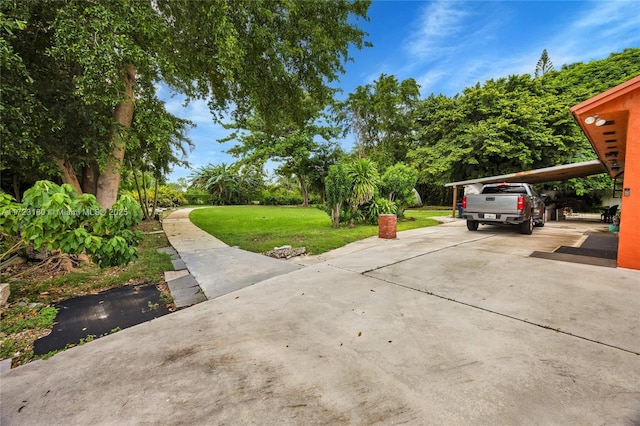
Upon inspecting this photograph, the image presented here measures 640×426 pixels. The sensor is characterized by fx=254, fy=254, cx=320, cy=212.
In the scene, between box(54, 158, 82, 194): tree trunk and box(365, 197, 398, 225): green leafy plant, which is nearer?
box(54, 158, 82, 194): tree trunk

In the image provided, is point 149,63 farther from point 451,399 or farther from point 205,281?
point 451,399

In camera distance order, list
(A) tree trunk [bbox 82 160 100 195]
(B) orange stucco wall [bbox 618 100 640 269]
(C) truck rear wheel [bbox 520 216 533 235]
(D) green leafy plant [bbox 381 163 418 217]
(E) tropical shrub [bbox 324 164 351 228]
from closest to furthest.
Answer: (B) orange stucco wall [bbox 618 100 640 269] → (A) tree trunk [bbox 82 160 100 195] → (C) truck rear wheel [bbox 520 216 533 235] → (E) tropical shrub [bbox 324 164 351 228] → (D) green leafy plant [bbox 381 163 418 217]

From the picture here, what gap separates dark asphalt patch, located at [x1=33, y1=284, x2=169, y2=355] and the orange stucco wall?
7206mm

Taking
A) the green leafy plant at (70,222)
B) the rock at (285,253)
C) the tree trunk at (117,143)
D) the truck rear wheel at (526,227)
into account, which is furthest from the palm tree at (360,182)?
the green leafy plant at (70,222)

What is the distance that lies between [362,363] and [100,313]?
3.25 meters

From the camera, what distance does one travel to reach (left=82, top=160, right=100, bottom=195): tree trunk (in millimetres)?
6496

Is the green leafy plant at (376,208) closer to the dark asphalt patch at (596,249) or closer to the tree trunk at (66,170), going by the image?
the dark asphalt patch at (596,249)

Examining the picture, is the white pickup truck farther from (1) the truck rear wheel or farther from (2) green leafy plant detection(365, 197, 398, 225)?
(2) green leafy plant detection(365, 197, 398, 225)

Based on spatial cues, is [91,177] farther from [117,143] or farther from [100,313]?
[100,313]

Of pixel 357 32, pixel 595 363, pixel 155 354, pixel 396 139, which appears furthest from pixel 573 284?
pixel 396 139

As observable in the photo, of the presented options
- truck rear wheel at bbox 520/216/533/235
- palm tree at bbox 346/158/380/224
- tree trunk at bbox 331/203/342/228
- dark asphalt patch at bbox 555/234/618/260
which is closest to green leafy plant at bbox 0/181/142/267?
tree trunk at bbox 331/203/342/228

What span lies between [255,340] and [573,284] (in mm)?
4412

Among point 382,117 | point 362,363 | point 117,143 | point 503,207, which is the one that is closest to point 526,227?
point 503,207

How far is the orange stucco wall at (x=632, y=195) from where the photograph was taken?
4.19 metres
